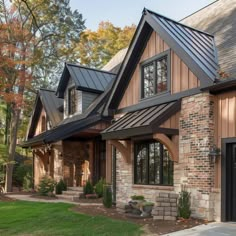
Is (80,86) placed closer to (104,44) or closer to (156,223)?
(156,223)

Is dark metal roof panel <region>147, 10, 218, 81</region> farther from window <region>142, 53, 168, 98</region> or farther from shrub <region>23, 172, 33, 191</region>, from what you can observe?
shrub <region>23, 172, 33, 191</region>

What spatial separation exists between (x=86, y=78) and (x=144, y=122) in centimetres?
925

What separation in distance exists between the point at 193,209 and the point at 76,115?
10.6 m

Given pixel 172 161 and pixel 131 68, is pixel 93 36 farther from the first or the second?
pixel 172 161

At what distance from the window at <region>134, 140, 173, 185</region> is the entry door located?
7.47ft

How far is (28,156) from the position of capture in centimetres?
3088

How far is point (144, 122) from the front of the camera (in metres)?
11.4

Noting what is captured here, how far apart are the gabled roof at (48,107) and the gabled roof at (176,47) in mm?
8076

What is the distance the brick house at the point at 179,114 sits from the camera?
1008cm

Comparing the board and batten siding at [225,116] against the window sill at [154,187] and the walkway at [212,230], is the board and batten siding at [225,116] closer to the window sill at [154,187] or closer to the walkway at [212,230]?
the walkway at [212,230]

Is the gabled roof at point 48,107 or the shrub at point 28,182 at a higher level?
the gabled roof at point 48,107

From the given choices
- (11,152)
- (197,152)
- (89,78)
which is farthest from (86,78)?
(197,152)

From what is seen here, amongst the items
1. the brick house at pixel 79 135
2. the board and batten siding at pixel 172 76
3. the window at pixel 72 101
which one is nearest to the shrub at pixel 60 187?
the brick house at pixel 79 135

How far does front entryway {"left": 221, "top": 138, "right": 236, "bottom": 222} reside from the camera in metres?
9.83
